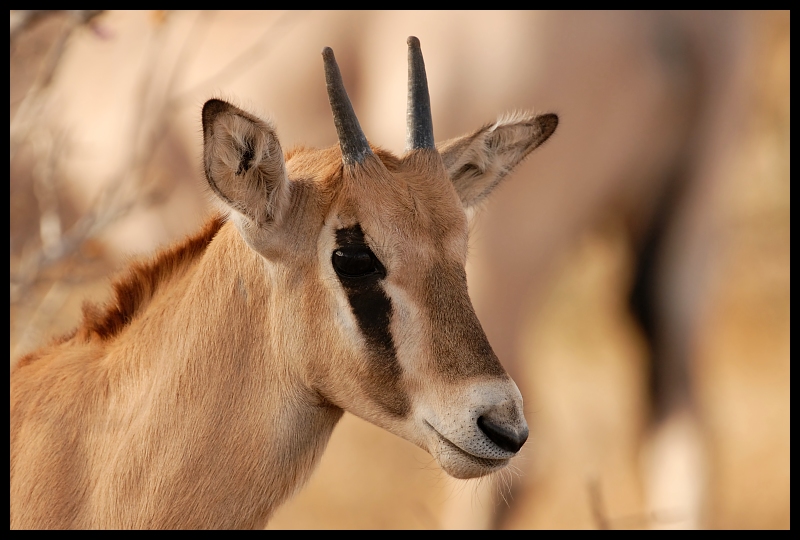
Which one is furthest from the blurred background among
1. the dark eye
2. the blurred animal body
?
the dark eye

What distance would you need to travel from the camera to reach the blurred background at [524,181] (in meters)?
5.90

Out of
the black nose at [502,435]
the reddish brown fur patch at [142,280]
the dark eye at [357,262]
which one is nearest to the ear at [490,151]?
the dark eye at [357,262]

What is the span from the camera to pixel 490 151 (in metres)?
3.77

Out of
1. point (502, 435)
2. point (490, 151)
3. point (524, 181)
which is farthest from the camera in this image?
point (524, 181)

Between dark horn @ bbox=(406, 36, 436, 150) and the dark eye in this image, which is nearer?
the dark eye

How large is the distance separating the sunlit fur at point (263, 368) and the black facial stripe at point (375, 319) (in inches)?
0.7

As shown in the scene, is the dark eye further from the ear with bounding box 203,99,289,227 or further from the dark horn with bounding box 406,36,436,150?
the dark horn with bounding box 406,36,436,150

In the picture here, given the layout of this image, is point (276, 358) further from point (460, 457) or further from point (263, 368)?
point (460, 457)

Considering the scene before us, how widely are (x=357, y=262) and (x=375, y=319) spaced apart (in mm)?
207

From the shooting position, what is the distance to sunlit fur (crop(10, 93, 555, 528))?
9.63 feet

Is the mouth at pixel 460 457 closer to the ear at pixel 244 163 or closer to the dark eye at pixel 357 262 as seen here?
the dark eye at pixel 357 262

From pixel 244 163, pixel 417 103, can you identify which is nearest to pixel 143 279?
pixel 244 163
